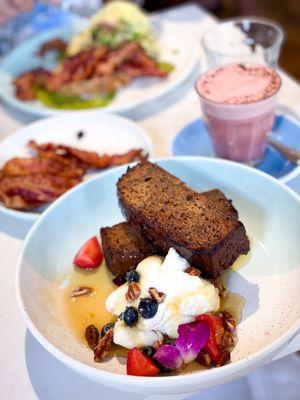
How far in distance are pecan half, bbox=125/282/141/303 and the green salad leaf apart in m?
1.19

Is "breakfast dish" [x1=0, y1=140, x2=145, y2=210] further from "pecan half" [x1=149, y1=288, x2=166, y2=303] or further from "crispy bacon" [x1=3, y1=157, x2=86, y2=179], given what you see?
"pecan half" [x1=149, y1=288, x2=166, y2=303]

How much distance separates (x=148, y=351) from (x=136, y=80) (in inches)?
58.4

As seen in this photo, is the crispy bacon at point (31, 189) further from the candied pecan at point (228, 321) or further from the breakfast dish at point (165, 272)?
the candied pecan at point (228, 321)

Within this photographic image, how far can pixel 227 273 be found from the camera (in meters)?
1.24

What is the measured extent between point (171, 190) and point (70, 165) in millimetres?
593

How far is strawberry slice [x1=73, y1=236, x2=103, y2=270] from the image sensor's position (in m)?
1.32

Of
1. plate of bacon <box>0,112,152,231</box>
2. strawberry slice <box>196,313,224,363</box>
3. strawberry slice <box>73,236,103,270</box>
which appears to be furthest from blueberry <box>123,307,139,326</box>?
plate of bacon <box>0,112,152,231</box>

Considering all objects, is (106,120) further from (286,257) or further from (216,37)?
(286,257)

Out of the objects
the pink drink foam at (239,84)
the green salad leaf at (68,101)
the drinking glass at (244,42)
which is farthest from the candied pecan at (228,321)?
the green salad leaf at (68,101)

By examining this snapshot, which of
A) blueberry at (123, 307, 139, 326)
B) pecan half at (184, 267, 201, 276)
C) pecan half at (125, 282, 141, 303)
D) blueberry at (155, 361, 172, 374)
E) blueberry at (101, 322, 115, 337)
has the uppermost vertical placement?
pecan half at (184, 267, 201, 276)

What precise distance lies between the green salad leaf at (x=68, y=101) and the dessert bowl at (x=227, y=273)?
0.77 metres

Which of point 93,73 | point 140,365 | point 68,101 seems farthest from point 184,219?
point 93,73

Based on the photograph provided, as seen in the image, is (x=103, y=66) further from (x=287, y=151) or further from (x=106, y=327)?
(x=106, y=327)

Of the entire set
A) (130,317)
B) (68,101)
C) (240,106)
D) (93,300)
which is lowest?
(68,101)
